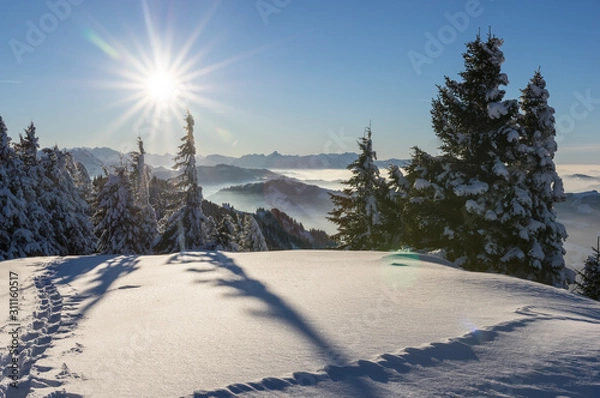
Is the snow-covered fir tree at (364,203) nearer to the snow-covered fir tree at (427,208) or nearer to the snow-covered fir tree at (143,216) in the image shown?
the snow-covered fir tree at (427,208)

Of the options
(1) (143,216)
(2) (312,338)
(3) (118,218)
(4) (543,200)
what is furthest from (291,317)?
(1) (143,216)

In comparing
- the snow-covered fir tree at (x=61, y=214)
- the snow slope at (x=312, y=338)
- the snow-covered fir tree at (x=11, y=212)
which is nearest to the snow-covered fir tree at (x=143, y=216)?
the snow-covered fir tree at (x=61, y=214)

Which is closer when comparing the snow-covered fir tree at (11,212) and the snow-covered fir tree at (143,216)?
the snow-covered fir tree at (11,212)

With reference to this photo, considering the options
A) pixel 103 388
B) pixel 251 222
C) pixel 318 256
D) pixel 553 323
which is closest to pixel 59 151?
pixel 251 222

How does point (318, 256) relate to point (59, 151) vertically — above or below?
below

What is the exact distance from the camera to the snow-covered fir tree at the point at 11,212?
24.1 m

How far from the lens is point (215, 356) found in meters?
4.12

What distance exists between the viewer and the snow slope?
336cm

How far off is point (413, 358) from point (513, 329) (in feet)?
5.49

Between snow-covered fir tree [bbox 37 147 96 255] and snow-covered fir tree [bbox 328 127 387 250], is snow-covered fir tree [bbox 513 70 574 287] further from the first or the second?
snow-covered fir tree [bbox 37 147 96 255]

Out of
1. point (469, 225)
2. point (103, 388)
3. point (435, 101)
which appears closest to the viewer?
point (103, 388)

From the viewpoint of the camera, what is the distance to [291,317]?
5547 mm

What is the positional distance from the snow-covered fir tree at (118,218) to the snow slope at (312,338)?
2238 centimetres

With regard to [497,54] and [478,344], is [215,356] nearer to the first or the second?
[478,344]
